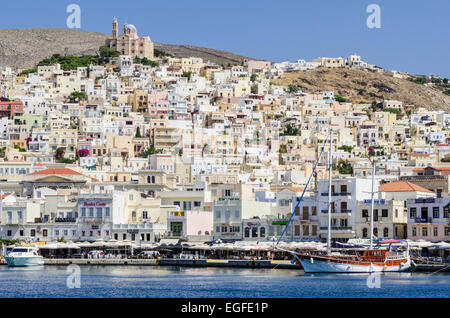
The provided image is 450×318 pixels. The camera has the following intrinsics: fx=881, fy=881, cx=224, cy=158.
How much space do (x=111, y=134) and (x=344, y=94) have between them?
293 feet

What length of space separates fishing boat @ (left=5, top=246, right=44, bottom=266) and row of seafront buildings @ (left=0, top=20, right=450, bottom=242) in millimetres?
5862

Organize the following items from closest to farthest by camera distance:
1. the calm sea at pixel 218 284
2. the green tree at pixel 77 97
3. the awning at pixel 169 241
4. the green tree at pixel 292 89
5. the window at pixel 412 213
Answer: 1. the calm sea at pixel 218 284
2. the window at pixel 412 213
3. the awning at pixel 169 241
4. the green tree at pixel 77 97
5. the green tree at pixel 292 89

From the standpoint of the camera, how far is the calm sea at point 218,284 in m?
36.2

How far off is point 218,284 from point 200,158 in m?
64.0

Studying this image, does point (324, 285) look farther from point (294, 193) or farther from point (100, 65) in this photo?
point (100, 65)

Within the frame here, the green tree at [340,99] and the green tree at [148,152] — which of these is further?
the green tree at [340,99]

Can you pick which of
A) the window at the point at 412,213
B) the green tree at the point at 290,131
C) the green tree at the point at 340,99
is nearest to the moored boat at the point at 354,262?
the window at the point at 412,213

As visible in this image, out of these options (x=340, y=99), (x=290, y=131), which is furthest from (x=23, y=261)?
(x=340, y=99)

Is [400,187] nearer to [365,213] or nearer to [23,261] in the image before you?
[365,213]

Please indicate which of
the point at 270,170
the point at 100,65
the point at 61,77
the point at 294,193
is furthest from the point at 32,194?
the point at 100,65

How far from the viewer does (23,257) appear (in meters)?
60.8

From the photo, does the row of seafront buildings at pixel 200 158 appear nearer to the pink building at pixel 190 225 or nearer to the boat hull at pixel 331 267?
the pink building at pixel 190 225

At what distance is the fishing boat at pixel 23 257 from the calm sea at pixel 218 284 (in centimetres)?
520

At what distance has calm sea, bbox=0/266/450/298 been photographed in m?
36.2
